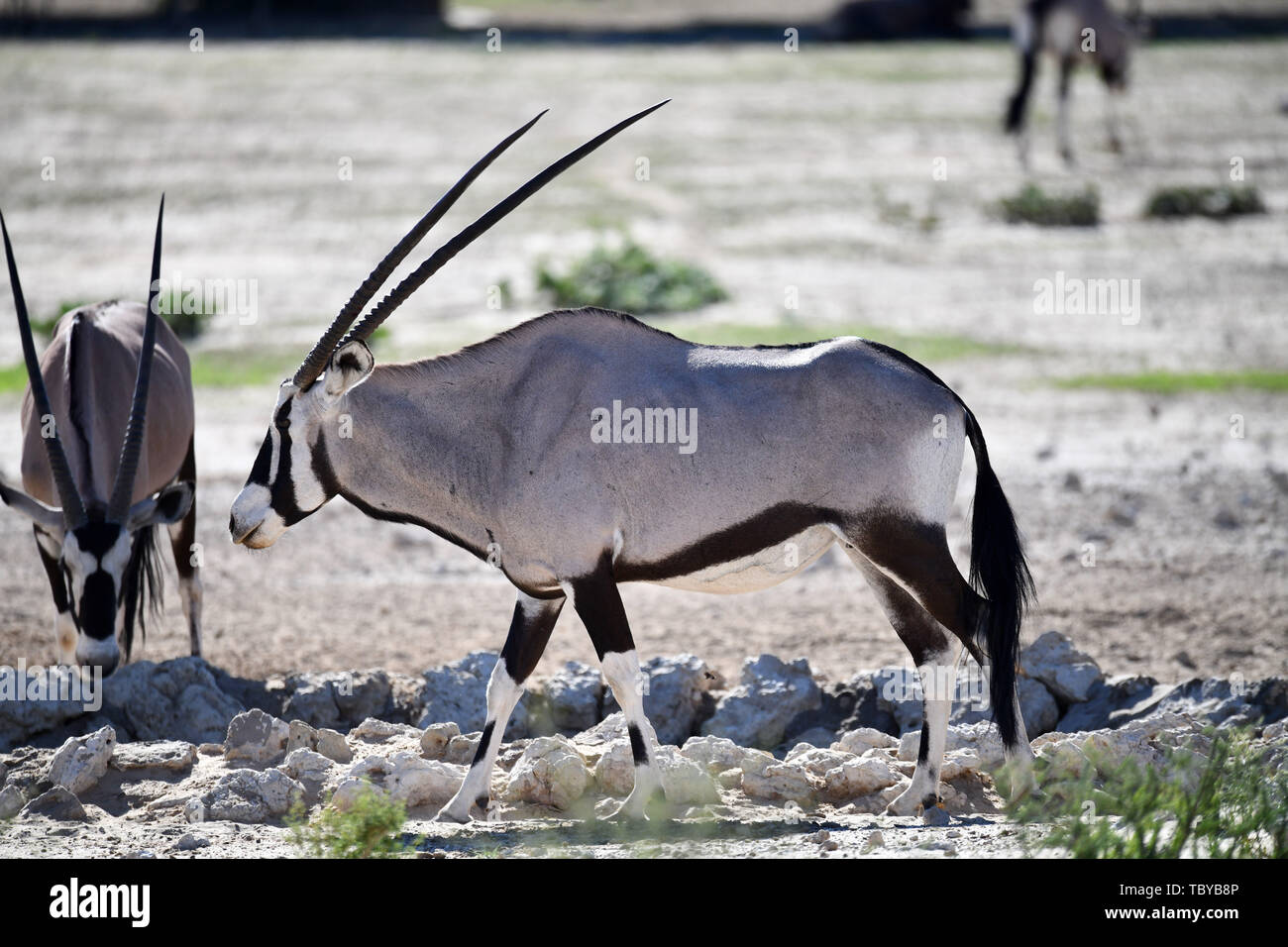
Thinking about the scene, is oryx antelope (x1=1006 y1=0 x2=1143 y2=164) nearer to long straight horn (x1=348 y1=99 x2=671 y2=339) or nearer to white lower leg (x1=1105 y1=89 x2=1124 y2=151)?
white lower leg (x1=1105 y1=89 x2=1124 y2=151)

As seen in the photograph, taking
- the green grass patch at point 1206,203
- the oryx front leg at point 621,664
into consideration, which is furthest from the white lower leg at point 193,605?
the green grass patch at point 1206,203

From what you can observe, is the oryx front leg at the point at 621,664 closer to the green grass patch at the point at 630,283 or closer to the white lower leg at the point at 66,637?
the white lower leg at the point at 66,637

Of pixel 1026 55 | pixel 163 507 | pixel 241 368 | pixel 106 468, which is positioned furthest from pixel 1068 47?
pixel 163 507

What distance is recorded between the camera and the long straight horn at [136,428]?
7.67 meters

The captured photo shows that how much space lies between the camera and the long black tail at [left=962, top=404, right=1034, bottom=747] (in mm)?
6348

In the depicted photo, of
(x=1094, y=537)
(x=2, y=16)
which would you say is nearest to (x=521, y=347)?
(x=1094, y=537)

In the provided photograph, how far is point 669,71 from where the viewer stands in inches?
1156

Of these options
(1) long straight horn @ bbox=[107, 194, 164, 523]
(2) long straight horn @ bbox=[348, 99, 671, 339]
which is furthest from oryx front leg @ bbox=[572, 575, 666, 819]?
(1) long straight horn @ bbox=[107, 194, 164, 523]

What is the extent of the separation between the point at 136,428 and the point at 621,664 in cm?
282

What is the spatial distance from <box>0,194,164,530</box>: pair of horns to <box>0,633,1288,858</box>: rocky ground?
0.81 metres

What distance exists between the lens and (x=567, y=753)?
22.0 feet

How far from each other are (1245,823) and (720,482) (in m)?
2.09

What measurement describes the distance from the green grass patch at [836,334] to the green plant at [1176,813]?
10469 millimetres
